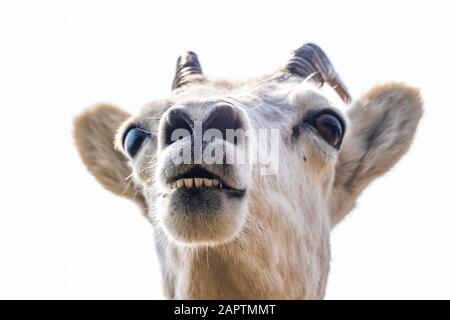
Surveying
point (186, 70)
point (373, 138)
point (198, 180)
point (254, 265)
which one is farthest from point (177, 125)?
point (373, 138)

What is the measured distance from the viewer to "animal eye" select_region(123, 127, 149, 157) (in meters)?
6.68

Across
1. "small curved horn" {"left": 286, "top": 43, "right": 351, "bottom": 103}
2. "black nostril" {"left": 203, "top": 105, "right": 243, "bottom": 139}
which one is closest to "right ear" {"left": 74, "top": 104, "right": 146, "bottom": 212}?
"small curved horn" {"left": 286, "top": 43, "right": 351, "bottom": 103}

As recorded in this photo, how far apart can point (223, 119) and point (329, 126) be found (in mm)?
2039

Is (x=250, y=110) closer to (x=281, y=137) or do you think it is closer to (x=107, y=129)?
(x=281, y=137)

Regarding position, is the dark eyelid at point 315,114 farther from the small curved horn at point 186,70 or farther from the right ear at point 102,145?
the right ear at point 102,145

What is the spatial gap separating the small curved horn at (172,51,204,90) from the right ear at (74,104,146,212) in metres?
0.88

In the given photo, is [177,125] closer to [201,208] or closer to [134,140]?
[201,208]

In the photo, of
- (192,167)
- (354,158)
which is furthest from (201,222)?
(354,158)

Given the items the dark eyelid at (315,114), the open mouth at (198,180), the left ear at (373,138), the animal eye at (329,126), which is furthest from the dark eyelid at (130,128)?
the left ear at (373,138)

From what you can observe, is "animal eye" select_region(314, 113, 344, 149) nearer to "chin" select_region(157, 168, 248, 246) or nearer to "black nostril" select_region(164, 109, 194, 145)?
"chin" select_region(157, 168, 248, 246)

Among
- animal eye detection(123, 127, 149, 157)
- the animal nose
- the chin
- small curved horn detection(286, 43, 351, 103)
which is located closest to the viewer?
the animal nose

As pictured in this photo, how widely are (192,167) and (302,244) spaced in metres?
2.01

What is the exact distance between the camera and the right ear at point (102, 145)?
26.1 feet

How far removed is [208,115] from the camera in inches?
184
